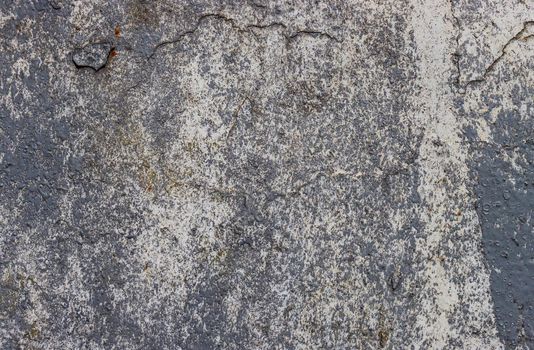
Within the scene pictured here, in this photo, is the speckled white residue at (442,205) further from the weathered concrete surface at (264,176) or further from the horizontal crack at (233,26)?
the horizontal crack at (233,26)

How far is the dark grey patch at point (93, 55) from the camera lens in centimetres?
126

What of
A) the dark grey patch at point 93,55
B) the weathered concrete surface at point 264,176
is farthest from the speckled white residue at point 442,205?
the dark grey patch at point 93,55

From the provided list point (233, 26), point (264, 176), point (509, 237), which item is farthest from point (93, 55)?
point (509, 237)

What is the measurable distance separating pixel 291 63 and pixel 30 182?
595 millimetres

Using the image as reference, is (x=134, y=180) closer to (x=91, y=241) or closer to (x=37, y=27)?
(x=91, y=241)

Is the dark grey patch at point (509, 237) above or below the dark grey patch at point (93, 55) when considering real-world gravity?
below

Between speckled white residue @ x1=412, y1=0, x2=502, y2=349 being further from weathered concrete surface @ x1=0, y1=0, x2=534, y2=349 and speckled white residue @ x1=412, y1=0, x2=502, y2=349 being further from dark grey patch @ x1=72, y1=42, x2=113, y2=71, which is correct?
dark grey patch @ x1=72, y1=42, x2=113, y2=71

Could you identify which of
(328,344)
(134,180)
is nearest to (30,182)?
(134,180)

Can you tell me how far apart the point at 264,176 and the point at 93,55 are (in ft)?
1.43

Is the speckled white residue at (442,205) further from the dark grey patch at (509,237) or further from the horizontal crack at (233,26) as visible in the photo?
the horizontal crack at (233,26)

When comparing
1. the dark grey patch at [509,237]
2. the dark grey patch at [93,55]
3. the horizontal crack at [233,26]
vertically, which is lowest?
the dark grey patch at [509,237]

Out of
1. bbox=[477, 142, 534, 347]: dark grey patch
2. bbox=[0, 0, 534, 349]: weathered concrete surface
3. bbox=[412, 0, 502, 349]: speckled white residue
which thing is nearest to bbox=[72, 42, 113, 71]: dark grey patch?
bbox=[0, 0, 534, 349]: weathered concrete surface

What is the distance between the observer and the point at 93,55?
4.15 ft

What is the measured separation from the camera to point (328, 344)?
1.25 meters
